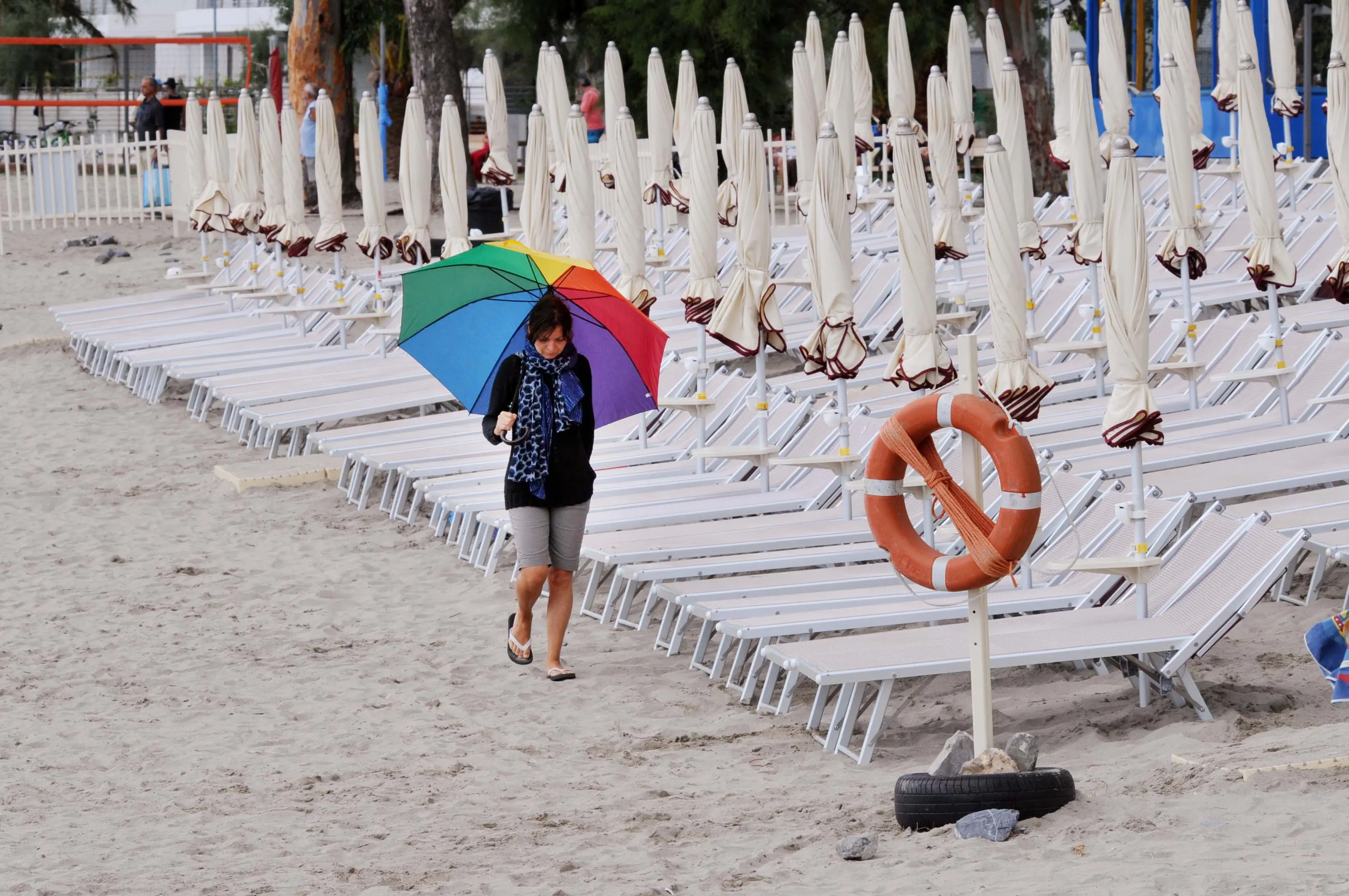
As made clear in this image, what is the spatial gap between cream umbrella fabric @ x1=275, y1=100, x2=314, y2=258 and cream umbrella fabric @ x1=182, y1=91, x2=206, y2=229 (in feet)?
5.28

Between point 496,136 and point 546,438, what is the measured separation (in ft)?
26.0

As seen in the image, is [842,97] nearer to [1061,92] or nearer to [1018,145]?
[1061,92]

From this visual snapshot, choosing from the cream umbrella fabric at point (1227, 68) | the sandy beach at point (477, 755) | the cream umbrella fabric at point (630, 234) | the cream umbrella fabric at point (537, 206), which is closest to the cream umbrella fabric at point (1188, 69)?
the cream umbrella fabric at point (1227, 68)

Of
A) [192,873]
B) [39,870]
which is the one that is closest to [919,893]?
[192,873]

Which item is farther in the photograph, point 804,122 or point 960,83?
point 960,83

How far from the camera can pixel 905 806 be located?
5137mm

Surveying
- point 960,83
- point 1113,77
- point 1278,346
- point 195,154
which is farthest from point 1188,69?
point 195,154

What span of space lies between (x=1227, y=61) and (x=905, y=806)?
9871 millimetres

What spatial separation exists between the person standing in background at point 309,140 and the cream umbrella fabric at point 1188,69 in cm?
1160

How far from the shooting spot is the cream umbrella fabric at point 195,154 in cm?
1536

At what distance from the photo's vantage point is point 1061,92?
42.9 feet

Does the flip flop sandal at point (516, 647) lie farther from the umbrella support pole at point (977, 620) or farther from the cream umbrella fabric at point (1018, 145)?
the cream umbrella fabric at point (1018, 145)

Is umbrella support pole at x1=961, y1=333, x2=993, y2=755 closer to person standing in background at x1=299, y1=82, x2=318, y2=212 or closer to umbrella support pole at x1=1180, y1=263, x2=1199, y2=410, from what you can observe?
umbrella support pole at x1=1180, y1=263, x2=1199, y2=410

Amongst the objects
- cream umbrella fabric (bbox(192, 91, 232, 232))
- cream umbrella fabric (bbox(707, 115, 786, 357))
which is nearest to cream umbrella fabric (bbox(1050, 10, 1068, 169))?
cream umbrella fabric (bbox(707, 115, 786, 357))
